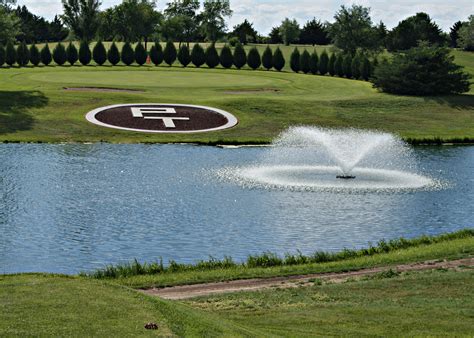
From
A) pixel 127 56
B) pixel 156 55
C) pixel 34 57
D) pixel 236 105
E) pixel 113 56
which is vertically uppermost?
pixel 156 55

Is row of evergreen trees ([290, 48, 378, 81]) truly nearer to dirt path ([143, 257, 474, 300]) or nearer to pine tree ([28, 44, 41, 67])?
pine tree ([28, 44, 41, 67])

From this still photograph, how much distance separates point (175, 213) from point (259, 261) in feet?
34.9

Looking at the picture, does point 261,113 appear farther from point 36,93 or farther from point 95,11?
point 95,11

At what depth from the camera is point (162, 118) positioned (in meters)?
74.1

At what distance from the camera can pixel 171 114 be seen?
75.8 m

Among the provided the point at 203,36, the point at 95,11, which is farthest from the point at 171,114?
the point at 203,36

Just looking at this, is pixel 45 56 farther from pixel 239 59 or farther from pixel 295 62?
pixel 295 62

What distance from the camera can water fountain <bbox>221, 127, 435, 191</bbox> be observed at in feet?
161

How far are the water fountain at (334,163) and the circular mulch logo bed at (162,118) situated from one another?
6399mm

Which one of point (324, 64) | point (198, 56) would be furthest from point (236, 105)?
point (198, 56)

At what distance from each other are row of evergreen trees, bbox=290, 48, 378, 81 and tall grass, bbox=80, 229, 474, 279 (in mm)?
70819

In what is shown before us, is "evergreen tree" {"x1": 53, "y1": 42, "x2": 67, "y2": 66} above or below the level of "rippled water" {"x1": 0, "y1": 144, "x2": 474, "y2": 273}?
above

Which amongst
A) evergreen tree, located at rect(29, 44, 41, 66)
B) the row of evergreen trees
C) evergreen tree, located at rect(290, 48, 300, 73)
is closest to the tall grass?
the row of evergreen trees

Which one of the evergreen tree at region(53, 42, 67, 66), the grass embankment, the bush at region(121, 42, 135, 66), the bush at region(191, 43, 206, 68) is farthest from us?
the bush at region(121, 42, 135, 66)
